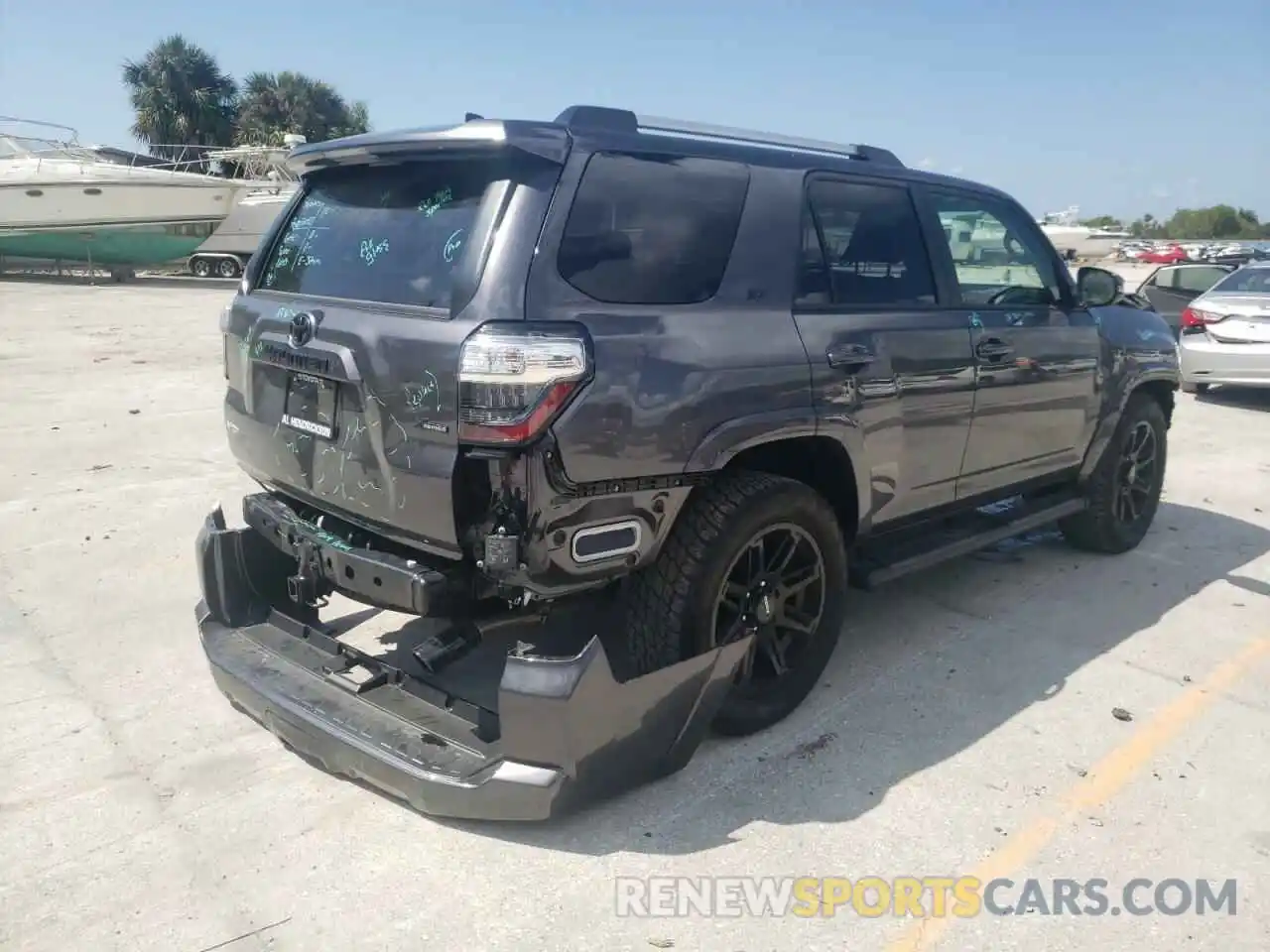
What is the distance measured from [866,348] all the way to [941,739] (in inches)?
56.7

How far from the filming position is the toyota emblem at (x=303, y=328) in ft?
10.7

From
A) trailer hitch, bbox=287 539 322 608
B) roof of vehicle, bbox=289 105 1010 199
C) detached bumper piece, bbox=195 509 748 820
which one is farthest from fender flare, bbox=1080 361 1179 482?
trailer hitch, bbox=287 539 322 608

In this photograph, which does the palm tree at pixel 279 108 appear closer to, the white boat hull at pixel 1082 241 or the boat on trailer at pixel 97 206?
the boat on trailer at pixel 97 206

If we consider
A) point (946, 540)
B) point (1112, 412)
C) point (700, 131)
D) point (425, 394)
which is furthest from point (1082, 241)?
point (425, 394)

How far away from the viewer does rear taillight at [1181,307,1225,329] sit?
10.7m

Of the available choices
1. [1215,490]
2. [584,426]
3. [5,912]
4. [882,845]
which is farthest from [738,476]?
Result: [1215,490]

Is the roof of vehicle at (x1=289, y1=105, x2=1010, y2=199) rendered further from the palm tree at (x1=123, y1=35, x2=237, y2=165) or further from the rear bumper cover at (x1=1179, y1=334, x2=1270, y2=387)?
the palm tree at (x1=123, y1=35, x2=237, y2=165)

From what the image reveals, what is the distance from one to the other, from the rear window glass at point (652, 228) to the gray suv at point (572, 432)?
1 cm

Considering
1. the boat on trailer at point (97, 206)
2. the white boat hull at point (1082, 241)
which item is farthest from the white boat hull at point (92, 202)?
the white boat hull at point (1082, 241)

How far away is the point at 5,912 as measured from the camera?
267cm

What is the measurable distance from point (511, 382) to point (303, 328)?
91 cm

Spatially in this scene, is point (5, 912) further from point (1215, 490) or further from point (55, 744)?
point (1215, 490)

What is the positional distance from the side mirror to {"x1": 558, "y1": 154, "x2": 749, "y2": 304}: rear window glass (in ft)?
8.17

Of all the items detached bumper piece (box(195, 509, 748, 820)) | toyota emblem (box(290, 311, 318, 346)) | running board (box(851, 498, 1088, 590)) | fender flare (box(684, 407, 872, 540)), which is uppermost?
toyota emblem (box(290, 311, 318, 346))
